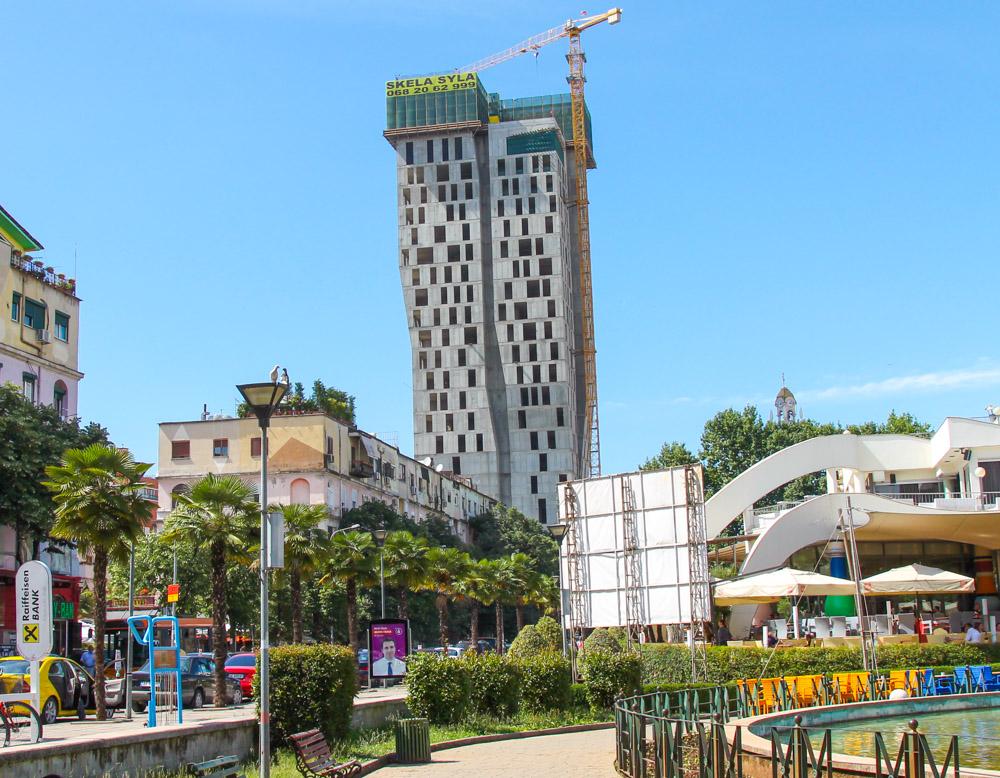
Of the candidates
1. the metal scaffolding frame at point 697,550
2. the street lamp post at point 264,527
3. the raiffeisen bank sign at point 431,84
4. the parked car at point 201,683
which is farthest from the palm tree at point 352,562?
the raiffeisen bank sign at point 431,84

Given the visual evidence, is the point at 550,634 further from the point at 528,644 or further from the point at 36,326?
the point at 36,326

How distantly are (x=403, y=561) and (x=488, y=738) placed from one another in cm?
3068

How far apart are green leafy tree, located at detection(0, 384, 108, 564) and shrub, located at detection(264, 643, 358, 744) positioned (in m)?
25.5

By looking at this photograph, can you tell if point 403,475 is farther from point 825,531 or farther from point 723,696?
point 723,696

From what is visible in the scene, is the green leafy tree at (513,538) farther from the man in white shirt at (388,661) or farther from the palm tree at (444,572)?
the man in white shirt at (388,661)

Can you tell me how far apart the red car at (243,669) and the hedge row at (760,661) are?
13379 mm

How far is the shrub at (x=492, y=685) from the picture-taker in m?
26.6

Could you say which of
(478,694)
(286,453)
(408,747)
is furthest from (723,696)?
(286,453)

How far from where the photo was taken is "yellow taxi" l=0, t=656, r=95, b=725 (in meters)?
25.4

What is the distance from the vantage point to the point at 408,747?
20.6 metres

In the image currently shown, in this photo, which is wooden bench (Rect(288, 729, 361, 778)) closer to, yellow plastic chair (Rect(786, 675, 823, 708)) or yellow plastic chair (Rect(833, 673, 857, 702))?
yellow plastic chair (Rect(786, 675, 823, 708))

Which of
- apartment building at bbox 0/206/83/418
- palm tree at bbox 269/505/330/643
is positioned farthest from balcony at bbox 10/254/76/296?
palm tree at bbox 269/505/330/643

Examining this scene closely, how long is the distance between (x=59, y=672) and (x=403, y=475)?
61.1m

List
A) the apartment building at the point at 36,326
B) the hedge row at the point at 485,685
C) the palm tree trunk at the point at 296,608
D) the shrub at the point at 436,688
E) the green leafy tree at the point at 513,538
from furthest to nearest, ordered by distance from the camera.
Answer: the green leafy tree at the point at 513,538
the apartment building at the point at 36,326
the palm tree trunk at the point at 296,608
the hedge row at the point at 485,685
the shrub at the point at 436,688
